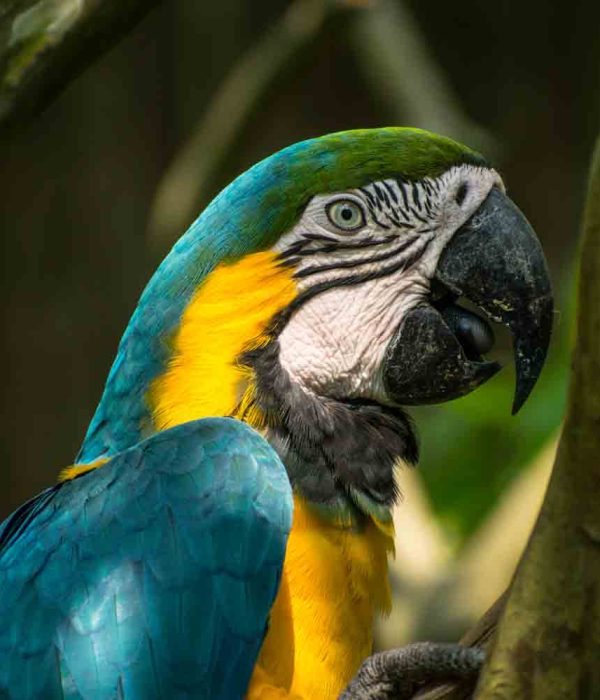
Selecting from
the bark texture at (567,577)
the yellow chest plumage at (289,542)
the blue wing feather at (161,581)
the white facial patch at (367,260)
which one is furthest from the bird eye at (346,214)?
the bark texture at (567,577)

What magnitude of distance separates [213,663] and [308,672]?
0.51 feet

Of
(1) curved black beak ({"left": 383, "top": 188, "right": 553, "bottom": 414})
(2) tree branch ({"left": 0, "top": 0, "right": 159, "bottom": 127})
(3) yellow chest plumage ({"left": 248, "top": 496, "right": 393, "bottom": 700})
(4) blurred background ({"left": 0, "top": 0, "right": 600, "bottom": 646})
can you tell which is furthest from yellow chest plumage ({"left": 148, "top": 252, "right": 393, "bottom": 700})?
(4) blurred background ({"left": 0, "top": 0, "right": 600, "bottom": 646})

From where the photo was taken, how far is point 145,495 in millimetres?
1822

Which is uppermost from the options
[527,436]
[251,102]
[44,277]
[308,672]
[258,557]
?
[251,102]

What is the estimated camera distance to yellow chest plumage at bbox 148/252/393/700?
1.81 metres

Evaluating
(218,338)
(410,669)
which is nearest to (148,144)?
(218,338)

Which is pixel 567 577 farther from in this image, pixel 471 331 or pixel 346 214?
pixel 346 214

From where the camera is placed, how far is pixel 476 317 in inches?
82.4

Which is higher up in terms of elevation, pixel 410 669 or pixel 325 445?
pixel 325 445

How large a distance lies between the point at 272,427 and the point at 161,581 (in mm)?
344

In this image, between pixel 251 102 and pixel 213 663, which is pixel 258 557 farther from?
pixel 251 102

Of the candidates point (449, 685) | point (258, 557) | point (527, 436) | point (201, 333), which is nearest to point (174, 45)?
point (527, 436)

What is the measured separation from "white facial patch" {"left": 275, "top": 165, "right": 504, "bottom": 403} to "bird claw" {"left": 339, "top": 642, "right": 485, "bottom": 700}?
23.7 inches

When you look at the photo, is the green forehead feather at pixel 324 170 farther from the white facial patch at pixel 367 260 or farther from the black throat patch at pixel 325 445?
the black throat patch at pixel 325 445
